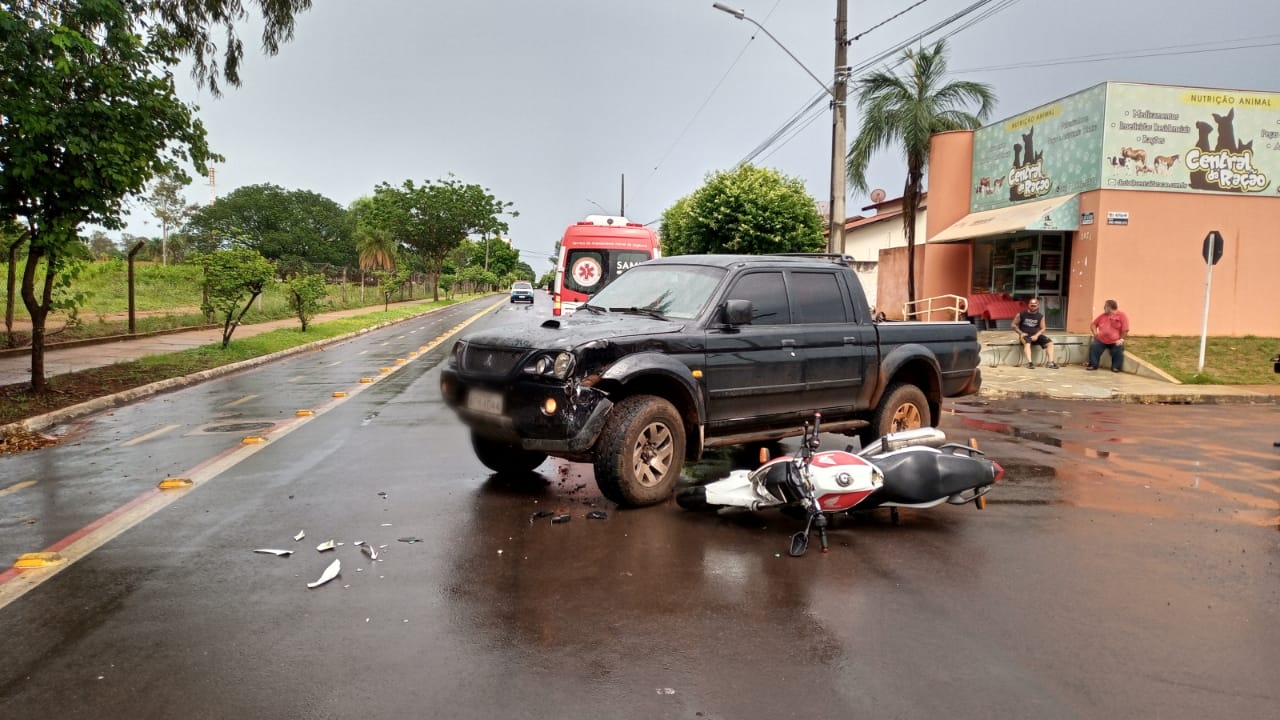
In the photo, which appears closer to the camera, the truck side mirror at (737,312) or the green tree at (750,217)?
the truck side mirror at (737,312)

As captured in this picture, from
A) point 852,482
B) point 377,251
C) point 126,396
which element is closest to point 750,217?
point 126,396

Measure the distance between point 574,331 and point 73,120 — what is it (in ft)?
26.2

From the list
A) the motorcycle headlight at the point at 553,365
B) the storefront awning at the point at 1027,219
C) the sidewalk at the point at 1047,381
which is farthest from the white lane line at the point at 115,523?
the storefront awning at the point at 1027,219

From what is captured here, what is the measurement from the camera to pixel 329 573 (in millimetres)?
4641

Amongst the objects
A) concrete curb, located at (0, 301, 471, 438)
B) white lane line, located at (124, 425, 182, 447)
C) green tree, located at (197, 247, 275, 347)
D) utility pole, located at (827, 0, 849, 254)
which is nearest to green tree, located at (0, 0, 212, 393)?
concrete curb, located at (0, 301, 471, 438)

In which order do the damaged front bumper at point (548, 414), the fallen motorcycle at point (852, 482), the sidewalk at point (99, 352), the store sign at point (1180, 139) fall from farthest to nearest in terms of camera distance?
the store sign at point (1180, 139) → the sidewalk at point (99, 352) → the damaged front bumper at point (548, 414) → the fallen motorcycle at point (852, 482)

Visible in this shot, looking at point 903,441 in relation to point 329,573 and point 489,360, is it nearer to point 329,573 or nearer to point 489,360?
point 489,360

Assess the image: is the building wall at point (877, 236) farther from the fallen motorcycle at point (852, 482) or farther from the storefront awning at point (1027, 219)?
the fallen motorcycle at point (852, 482)

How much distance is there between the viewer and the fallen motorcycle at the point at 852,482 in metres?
5.40

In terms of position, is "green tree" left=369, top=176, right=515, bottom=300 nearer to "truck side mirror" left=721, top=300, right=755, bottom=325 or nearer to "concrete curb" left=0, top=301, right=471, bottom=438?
"concrete curb" left=0, top=301, right=471, bottom=438

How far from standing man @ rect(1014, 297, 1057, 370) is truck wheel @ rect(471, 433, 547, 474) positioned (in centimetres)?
1376

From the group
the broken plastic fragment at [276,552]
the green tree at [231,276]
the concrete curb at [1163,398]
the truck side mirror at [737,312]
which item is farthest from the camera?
the green tree at [231,276]

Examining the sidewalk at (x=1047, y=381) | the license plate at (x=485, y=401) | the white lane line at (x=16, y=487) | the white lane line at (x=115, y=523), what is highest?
the license plate at (x=485, y=401)

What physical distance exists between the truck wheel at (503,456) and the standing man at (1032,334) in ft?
45.2
